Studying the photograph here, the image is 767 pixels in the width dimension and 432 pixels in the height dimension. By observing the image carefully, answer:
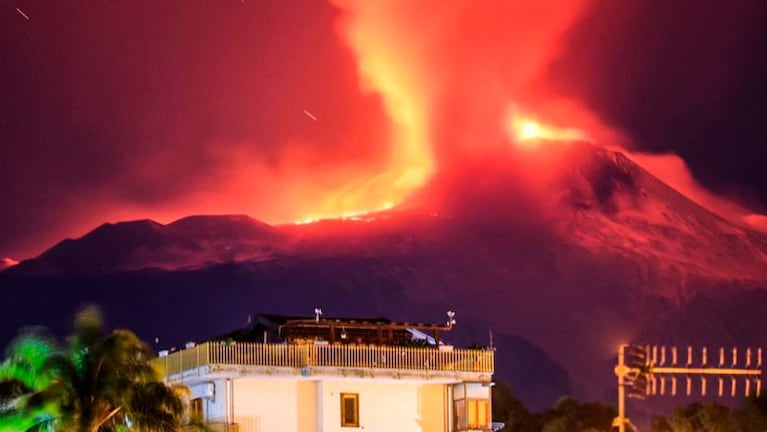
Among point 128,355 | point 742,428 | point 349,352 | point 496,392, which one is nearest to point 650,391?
point 128,355

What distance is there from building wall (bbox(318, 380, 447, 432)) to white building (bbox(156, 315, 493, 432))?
48 millimetres

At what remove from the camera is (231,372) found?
7012 cm

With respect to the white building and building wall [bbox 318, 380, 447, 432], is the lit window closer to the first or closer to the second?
the white building

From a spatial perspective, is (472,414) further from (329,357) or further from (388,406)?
(329,357)

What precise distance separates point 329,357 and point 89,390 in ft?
56.9

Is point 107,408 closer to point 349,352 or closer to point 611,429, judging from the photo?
point 349,352

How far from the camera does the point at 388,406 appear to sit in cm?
7412

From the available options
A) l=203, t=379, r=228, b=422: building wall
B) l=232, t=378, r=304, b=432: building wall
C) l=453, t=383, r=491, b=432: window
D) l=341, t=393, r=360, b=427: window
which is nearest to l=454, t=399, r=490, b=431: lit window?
l=453, t=383, r=491, b=432: window

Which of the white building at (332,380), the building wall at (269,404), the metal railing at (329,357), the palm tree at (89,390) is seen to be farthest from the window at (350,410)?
the palm tree at (89,390)

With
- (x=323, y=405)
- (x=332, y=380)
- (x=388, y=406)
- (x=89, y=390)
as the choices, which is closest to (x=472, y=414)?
(x=388, y=406)

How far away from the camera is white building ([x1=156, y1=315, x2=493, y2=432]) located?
70.9 m

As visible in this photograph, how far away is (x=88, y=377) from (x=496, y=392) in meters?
83.1

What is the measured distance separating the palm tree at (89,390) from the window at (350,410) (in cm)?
1549

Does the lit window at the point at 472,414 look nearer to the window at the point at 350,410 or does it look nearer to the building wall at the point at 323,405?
the building wall at the point at 323,405
